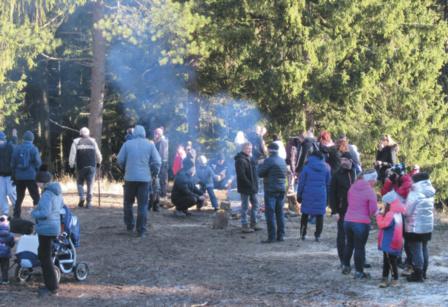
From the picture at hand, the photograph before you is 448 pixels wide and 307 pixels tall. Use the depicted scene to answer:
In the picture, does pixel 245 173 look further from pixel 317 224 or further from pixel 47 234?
pixel 47 234

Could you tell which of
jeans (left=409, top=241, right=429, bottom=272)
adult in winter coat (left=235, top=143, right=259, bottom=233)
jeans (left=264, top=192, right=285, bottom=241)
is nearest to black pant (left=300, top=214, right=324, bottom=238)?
jeans (left=264, top=192, right=285, bottom=241)

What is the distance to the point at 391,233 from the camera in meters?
8.97

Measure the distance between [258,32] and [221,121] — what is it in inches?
168

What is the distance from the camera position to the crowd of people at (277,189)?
901cm

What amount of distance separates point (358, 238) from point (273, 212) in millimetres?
3210

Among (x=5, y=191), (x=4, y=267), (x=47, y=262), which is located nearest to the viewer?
(x=47, y=262)

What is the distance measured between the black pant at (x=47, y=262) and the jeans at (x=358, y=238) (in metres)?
3.84

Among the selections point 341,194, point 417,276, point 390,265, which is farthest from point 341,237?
point 417,276

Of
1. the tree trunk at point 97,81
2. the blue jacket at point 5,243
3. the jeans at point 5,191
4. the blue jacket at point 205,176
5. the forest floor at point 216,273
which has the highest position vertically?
the tree trunk at point 97,81

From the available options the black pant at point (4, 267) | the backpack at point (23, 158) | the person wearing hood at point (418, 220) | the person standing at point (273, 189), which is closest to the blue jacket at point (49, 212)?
the black pant at point (4, 267)

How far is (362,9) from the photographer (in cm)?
2211

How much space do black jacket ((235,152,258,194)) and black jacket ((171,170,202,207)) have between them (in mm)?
2365

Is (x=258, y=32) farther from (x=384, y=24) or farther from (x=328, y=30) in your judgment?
(x=384, y=24)

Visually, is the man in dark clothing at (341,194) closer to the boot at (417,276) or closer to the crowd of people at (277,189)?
the crowd of people at (277,189)
